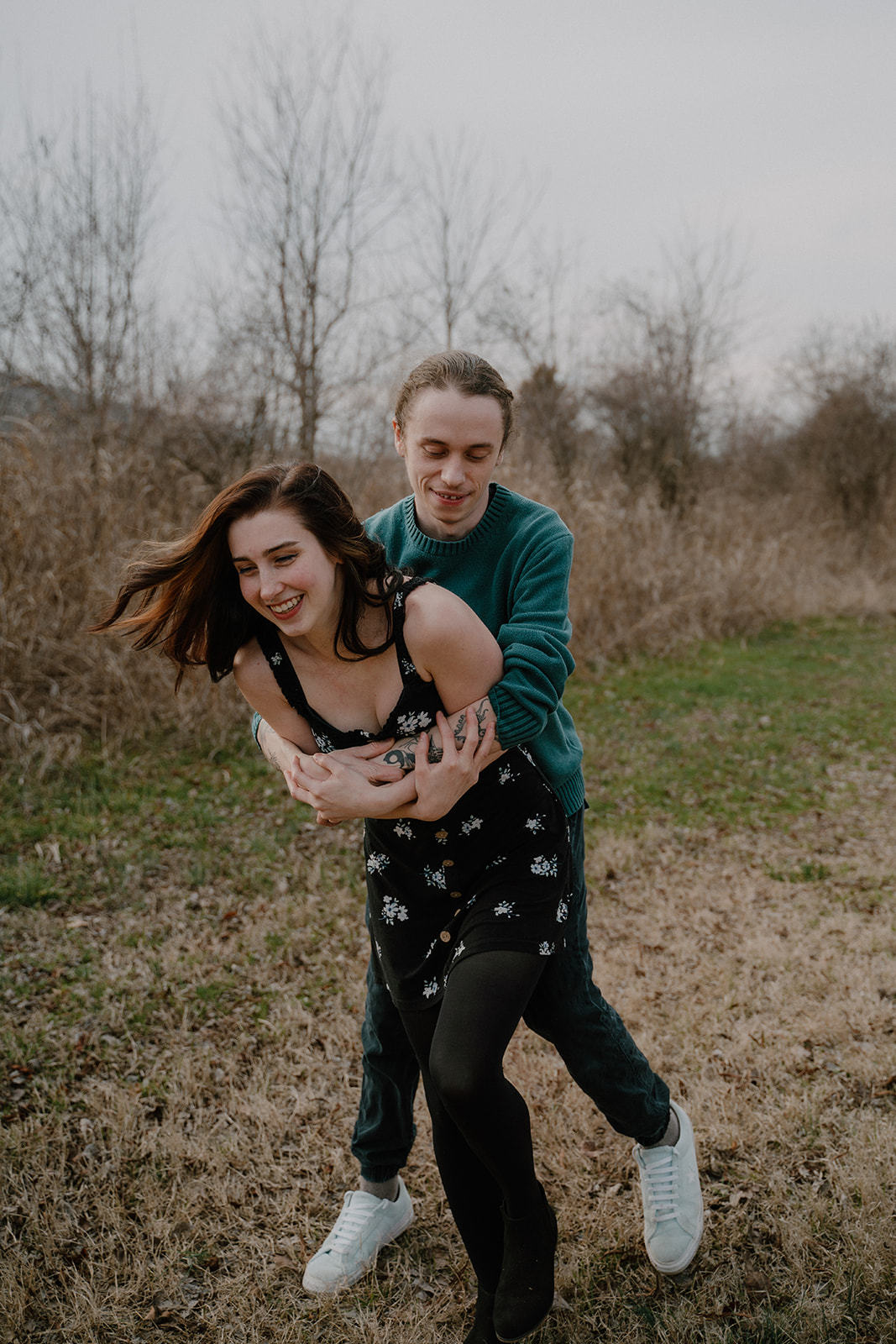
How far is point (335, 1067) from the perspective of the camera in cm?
347

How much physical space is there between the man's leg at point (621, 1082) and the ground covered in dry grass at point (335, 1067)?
17 cm

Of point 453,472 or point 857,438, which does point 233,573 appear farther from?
point 857,438

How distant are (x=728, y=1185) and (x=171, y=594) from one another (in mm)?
2495

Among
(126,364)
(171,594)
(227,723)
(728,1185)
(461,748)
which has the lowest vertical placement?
(728,1185)

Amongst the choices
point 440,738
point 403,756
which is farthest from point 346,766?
point 440,738

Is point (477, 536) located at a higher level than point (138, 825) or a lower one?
higher

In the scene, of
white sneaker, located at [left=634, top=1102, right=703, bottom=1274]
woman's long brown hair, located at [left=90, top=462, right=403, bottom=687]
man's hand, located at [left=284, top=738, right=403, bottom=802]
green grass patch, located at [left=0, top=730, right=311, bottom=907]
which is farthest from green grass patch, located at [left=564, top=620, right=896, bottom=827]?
woman's long brown hair, located at [left=90, top=462, right=403, bottom=687]

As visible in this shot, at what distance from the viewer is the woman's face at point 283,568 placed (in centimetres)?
211

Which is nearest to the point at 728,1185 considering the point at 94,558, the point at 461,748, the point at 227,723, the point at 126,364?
the point at 461,748

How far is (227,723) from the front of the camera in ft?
23.8

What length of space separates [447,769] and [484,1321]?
1381 mm

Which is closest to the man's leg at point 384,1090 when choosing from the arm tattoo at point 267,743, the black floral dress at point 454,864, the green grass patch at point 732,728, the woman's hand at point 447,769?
the black floral dress at point 454,864

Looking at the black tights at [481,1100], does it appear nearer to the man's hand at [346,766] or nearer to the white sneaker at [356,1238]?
the man's hand at [346,766]

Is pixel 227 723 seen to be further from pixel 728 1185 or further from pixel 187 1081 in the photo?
pixel 728 1185
